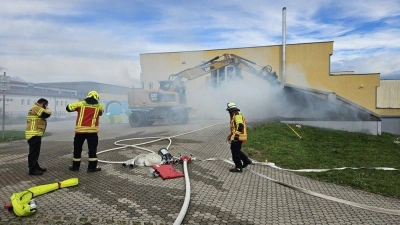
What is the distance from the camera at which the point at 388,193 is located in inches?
230

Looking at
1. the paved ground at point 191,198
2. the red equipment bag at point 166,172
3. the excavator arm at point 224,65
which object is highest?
the excavator arm at point 224,65

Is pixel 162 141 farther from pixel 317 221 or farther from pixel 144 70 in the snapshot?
pixel 144 70

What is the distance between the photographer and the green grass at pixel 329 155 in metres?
6.63

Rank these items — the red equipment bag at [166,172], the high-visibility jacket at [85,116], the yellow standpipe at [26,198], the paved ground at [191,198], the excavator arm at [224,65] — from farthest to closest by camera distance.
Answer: the excavator arm at [224,65] < the high-visibility jacket at [85,116] < the red equipment bag at [166,172] < the paved ground at [191,198] < the yellow standpipe at [26,198]

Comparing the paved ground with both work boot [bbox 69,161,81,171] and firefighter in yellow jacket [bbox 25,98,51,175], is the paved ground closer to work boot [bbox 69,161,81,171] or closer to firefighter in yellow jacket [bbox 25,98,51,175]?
work boot [bbox 69,161,81,171]

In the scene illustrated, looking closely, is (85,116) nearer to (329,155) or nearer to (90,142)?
(90,142)

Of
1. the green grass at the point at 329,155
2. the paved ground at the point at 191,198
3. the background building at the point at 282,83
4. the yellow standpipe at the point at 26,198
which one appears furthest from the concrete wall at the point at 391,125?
the yellow standpipe at the point at 26,198

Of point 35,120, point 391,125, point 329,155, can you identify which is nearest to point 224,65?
point 329,155

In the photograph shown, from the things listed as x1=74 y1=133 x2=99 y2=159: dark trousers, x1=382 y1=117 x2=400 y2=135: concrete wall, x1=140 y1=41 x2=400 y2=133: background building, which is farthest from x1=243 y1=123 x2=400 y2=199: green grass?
x1=382 y1=117 x2=400 y2=135: concrete wall

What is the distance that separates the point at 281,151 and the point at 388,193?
4.12 m

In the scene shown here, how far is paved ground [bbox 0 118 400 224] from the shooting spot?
4059 millimetres

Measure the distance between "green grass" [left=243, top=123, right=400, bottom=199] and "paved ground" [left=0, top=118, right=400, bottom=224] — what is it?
30.5 inches

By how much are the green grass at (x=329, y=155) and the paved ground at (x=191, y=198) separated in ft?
2.54

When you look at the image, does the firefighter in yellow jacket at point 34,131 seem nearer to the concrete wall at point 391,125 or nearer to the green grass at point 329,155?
the green grass at point 329,155
